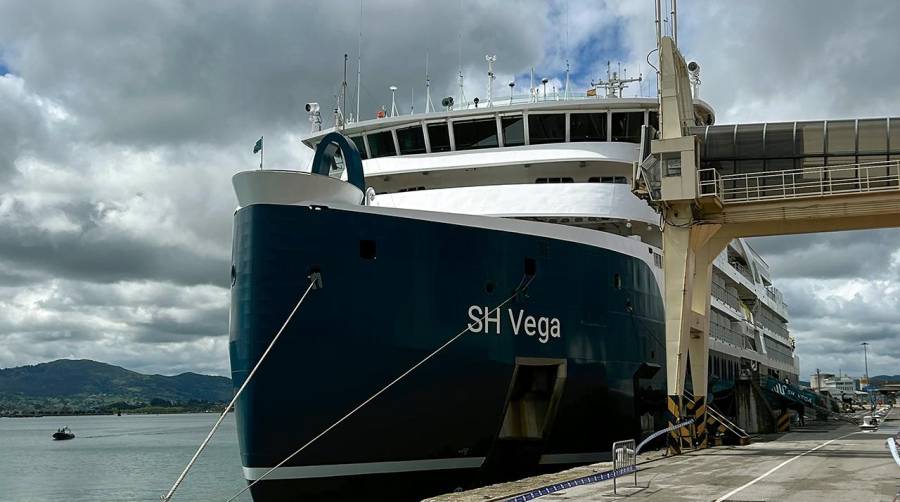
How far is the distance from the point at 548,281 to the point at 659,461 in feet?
14.4

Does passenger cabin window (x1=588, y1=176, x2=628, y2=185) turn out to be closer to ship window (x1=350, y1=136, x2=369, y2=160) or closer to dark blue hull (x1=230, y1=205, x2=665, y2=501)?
dark blue hull (x1=230, y1=205, x2=665, y2=501)

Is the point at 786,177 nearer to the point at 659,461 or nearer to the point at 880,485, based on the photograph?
the point at 659,461

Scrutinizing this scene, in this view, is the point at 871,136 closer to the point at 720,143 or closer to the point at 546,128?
the point at 720,143

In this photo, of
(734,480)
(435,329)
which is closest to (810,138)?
(734,480)

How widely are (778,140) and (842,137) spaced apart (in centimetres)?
142

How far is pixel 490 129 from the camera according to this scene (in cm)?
2078

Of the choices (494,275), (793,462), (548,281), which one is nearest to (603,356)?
(548,281)

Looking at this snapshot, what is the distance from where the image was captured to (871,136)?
20.3 metres

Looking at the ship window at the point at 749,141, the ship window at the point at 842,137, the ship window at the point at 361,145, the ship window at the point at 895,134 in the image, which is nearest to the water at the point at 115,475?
the ship window at the point at 361,145

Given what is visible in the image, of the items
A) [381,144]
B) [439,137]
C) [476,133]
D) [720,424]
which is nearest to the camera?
[476,133]

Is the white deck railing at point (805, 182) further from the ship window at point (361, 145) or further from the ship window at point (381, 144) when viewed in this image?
the ship window at point (361, 145)

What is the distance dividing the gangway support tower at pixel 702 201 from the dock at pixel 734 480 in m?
1.98

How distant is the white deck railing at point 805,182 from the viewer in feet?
64.0

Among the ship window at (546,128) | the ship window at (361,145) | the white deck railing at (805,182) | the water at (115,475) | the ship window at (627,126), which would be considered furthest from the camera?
the water at (115,475)
